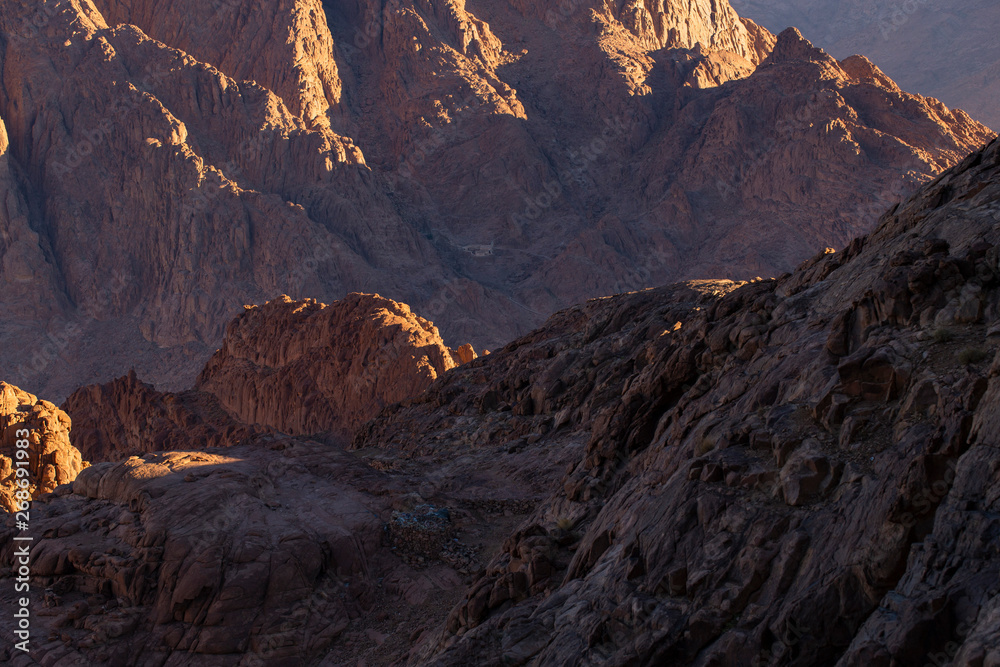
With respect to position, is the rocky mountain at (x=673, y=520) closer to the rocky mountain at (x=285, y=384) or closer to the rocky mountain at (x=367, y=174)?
the rocky mountain at (x=285, y=384)

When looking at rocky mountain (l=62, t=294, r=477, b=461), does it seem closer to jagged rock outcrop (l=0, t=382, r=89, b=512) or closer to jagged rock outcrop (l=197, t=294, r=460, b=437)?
jagged rock outcrop (l=197, t=294, r=460, b=437)

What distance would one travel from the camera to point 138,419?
1918 inches

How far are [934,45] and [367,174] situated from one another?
405 ft

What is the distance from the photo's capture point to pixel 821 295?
1347cm

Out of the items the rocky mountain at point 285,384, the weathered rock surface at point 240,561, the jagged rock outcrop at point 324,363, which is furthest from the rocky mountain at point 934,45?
Answer: the weathered rock surface at point 240,561

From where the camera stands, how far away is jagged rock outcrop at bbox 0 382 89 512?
26953 millimetres

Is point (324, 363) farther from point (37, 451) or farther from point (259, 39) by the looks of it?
point (259, 39)

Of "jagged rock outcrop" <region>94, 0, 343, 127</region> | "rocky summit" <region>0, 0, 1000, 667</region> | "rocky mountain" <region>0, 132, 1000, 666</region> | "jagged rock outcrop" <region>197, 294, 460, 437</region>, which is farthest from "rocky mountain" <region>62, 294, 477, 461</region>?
"jagged rock outcrop" <region>94, 0, 343, 127</region>

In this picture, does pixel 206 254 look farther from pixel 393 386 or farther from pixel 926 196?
pixel 926 196

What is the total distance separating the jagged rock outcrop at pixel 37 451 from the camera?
27.0 meters

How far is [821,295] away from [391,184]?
84514 millimetres

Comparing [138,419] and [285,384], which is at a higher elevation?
[285,384]

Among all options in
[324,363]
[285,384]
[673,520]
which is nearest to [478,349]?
[285,384]

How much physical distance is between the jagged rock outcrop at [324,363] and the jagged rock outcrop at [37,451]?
14.9 meters
